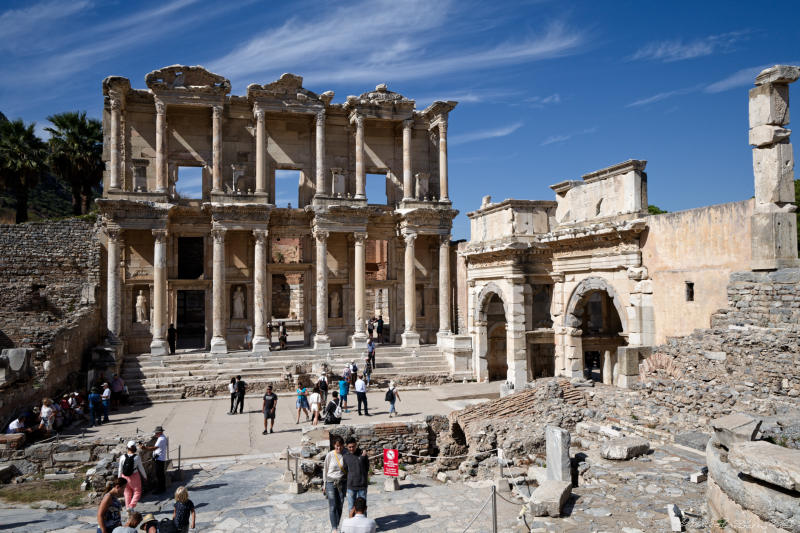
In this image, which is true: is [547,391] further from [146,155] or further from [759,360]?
[146,155]

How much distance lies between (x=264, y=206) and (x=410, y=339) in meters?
8.69

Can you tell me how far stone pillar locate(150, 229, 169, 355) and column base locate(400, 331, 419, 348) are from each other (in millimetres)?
10053

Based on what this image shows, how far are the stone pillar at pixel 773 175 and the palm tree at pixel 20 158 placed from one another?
31.9 meters

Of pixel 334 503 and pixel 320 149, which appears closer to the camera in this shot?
pixel 334 503

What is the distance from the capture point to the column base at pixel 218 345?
25.2m

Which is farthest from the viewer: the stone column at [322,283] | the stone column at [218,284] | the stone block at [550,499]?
the stone column at [322,283]

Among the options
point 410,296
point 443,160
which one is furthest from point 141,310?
point 443,160

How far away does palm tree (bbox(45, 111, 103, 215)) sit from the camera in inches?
1250

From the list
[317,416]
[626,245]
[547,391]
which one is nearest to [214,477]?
[317,416]

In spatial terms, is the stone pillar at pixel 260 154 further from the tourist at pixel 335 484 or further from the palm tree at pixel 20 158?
the tourist at pixel 335 484

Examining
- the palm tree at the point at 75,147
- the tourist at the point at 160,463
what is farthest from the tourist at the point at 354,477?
the palm tree at the point at 75,147

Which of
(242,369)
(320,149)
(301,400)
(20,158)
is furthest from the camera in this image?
(20,158)

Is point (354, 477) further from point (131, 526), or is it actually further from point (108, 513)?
point (108, 513)

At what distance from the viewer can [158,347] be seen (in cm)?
2466
